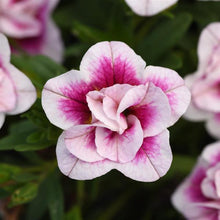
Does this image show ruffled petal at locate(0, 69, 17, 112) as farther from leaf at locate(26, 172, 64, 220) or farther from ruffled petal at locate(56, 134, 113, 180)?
leaf at locate(26, 172, 64, 220)

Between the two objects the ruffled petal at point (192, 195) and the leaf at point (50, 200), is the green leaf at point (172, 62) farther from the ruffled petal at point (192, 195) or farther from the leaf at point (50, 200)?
the leaf at point (50, 200)

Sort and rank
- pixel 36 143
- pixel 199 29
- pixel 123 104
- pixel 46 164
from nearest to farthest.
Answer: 1. pixel 123 104
2. pixel 36 143
3. pixel 46 164
4. pixel 199 29

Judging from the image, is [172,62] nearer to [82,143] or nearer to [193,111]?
[193,111]

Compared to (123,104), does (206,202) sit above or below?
below

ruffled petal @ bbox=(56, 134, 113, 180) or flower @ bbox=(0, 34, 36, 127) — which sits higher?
flower @ bbox=(0, 34, 36, 127)

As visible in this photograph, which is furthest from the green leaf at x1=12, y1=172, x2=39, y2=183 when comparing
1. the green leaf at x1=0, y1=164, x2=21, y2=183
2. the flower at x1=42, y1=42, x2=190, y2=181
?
the flower at x1=42, y1=42, x2=190, y2=181

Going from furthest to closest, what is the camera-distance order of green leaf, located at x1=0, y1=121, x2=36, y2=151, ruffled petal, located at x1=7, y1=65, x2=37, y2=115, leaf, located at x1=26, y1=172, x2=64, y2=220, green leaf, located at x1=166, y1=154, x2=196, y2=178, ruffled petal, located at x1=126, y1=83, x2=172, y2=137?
green leaf, located at x1=166, y1=154, x2=196, y2=178
leaf, located at x1=26, y1=172, x2=64, y2=220
green leaf, located at x1=0, y1=121, x2=36, y2=151
ruffled petal, located at x1=7, y1=65, x2=37, y2=115
ruffled petal, located at x1=126, y1=83, x2=172, y2=137

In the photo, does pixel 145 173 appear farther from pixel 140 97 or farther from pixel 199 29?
pixel 199 29

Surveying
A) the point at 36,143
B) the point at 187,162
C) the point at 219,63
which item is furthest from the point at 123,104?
the point at 187,162
